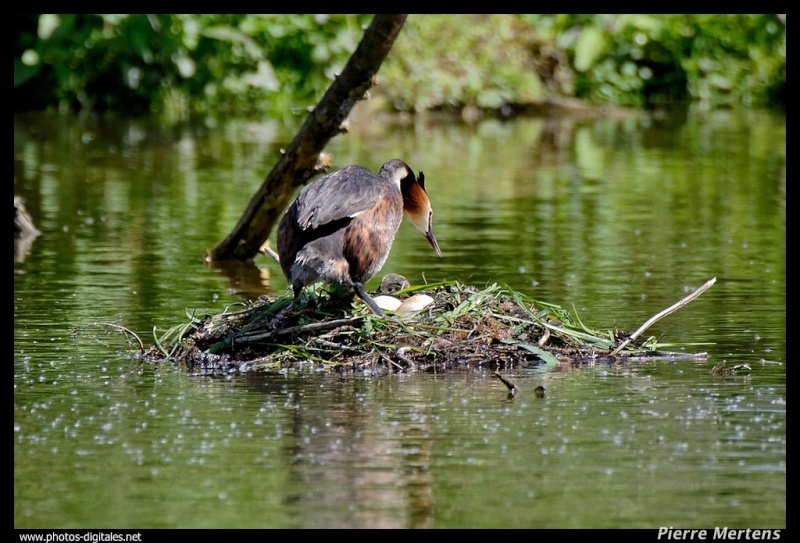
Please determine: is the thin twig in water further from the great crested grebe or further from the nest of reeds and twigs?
the great crested grebe

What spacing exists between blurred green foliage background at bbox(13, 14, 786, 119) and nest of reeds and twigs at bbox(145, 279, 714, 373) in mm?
19791

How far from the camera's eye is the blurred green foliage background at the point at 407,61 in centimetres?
2922

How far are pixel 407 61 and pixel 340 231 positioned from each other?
21749 millimetres

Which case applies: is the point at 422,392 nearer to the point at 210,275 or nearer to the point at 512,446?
the point at 512,446

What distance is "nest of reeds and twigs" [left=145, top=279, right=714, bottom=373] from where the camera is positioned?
895 centimetres

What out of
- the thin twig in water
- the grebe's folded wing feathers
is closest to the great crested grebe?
the grebe's folded wing feathers

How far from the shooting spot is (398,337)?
356 inches

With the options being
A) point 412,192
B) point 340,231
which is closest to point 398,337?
point 340,231

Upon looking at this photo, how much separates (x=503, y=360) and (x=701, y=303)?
296 cm

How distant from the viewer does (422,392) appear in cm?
826

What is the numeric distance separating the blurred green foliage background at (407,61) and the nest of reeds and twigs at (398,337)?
19.8 meters

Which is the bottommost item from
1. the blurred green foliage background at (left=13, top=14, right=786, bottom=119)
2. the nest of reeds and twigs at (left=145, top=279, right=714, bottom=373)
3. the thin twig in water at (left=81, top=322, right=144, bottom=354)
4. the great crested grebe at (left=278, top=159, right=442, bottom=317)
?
the thin twig in water at (left=81, top=322, right=144, bottom=354)

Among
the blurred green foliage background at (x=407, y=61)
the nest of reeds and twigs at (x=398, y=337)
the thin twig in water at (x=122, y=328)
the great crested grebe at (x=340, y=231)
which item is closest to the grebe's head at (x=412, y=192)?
the great crested grebe at (x=340, y=231)
